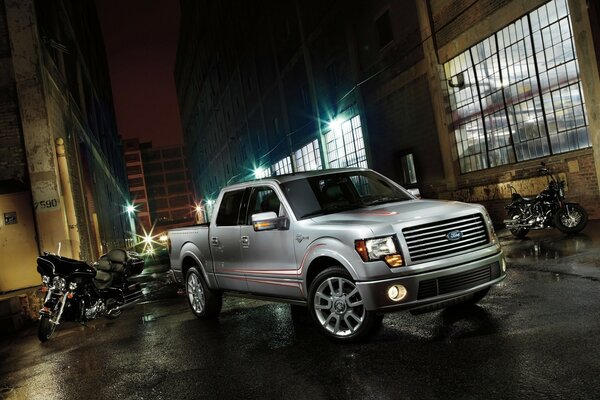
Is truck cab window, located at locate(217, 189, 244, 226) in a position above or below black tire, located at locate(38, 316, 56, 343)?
above

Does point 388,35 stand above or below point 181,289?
above

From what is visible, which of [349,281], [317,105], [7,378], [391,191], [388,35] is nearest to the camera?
[349,281]

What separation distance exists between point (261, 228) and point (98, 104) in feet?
109

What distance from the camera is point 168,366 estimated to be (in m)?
5.68

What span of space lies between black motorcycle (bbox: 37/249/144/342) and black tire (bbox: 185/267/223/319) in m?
1.75

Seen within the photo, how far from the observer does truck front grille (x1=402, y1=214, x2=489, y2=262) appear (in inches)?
205

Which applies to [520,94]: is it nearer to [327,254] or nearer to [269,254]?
[269,254]

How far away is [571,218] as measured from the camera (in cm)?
1099

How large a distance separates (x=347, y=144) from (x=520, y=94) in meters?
11.3

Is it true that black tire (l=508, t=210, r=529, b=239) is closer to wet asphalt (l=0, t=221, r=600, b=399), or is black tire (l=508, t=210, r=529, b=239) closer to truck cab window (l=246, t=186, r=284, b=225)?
wet asphalt (l=0, t=221, r=600, b=399)

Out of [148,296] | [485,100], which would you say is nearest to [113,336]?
[148,296]

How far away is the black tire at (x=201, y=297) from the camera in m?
7.93

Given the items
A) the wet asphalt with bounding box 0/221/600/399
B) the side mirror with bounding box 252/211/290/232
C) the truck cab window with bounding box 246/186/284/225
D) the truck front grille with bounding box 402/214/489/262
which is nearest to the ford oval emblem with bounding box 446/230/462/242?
the truck front grille with bounding box 402/214/489/262

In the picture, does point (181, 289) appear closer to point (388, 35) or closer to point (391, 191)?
point (391, 191)
